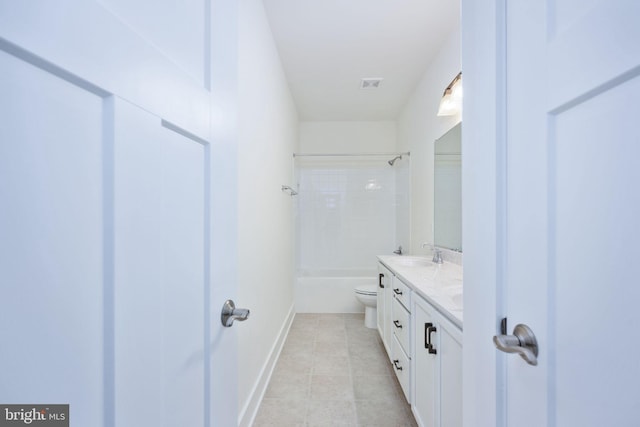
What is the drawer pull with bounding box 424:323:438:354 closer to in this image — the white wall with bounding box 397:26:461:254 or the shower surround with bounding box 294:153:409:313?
the white wall with bounding box 397:26:461:254

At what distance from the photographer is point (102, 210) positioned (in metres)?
0.44

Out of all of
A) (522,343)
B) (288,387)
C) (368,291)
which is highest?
(522,343)

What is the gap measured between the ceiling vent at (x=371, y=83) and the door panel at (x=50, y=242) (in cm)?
296

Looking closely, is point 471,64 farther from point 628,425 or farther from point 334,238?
point 334,238

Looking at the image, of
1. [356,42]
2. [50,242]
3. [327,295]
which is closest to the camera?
[50,242]

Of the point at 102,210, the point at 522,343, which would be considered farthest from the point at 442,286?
the point at 102,210

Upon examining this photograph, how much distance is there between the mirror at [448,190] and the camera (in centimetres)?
226

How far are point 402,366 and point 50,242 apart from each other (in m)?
2.03

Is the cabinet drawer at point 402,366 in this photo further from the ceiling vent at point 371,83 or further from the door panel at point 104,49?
the ceiling vent at point 371,83

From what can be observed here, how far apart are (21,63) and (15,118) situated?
0.06m

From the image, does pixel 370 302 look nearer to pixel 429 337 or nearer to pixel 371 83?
pixel 429 337

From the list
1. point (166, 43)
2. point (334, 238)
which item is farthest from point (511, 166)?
point (334, 238)

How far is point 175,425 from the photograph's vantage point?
2.02 ft

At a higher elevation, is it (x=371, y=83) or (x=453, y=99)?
(x=371, y=83)
